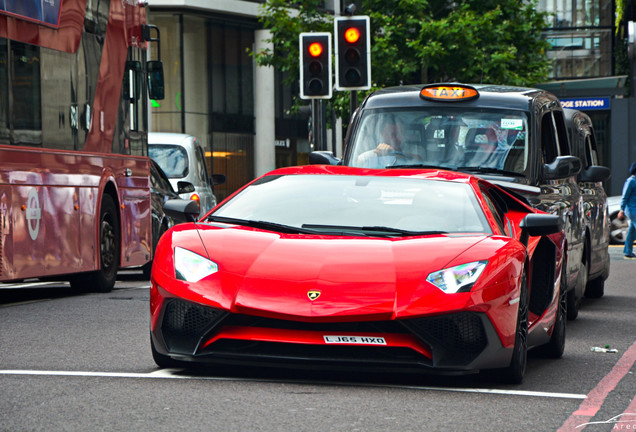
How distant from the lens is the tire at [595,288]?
1418 centimetres

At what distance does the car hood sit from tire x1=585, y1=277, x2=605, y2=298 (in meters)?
7.55

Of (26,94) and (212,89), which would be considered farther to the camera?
(212,89)

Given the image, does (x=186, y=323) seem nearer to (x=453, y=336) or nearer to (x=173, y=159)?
(x=453, y=336)

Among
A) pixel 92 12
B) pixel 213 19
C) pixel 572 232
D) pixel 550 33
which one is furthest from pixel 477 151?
pixel 550 33

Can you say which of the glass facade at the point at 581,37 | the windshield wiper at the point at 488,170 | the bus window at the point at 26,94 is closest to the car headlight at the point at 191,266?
the windshield wiper at the point at 488,170

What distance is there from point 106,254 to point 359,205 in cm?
719

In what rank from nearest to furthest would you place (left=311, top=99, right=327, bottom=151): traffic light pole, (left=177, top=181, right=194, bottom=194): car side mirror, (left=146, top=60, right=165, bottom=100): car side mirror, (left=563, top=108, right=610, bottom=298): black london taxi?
(left=563, top=108, right=610, bottom=298): black london taxi → (left=146, top=60, right=165, bottom=100): car side mirror → (left=311, top=99, right=327, bottom=151): traffic light pole → (left=177, top=181, right=194, bottom=194): car side mirror

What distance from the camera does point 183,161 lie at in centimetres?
1950

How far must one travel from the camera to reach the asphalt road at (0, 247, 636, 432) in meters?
5.54

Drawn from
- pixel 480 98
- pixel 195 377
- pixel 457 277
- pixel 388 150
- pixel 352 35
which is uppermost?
pixel 352 35

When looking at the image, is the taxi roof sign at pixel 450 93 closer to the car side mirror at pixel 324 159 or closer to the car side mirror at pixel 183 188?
the car side mirror at pixel 324 159

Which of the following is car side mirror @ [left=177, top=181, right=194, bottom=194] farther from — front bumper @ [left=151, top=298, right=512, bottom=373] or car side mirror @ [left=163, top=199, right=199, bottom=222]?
front bumper @ [left=151, top=298, right=512, bottom=373]

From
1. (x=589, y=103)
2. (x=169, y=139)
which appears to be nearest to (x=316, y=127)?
(x=169, y=139)

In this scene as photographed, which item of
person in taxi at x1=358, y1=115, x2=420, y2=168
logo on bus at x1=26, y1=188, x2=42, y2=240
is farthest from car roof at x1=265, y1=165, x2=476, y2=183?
logo on bus at x1=26, y1=188, x2=42, y2=240
